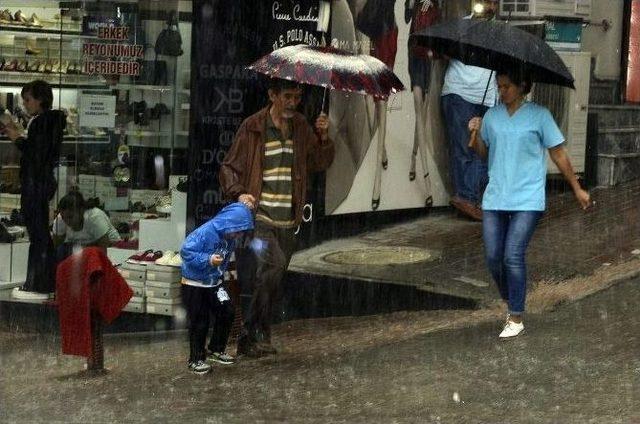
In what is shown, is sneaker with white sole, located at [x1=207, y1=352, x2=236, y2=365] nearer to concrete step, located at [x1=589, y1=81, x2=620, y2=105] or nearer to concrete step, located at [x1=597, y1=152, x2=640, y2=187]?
concrete step, located at [x1=597, y1=152, x2=640, y2=187]

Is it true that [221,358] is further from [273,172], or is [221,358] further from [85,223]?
[85,223]

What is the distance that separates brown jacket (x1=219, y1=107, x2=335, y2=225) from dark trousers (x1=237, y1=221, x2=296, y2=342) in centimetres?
19

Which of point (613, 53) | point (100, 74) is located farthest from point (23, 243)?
point (613, 53)

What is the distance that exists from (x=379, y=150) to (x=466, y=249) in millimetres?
1344

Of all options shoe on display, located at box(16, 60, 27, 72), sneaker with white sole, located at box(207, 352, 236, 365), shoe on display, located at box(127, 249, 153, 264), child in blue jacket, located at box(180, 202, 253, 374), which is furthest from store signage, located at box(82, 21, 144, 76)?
sneaker with white sole, located at box(207, 352, 236, 365)

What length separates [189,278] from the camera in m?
7.94

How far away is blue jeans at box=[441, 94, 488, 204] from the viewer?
12.8 meters

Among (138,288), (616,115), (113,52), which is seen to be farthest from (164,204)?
(616,115)

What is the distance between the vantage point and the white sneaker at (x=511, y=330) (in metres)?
8.42

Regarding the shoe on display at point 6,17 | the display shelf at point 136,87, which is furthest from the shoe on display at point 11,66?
the display shelf at point 136,87

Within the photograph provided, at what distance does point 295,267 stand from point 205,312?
268 centimetres

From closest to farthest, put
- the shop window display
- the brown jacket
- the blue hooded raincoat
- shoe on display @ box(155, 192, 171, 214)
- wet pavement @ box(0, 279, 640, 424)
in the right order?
wet pavement @ box(0, 279, 640, 424) < the blue hooded raincoat < the brown jacket < the shop window display < shoe on display @ box(155, 192, 171, 214)

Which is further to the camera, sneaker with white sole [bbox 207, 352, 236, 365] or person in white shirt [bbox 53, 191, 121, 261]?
person in white shirt [bbox 53, 191, 121, 261]

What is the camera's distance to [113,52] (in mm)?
10484
